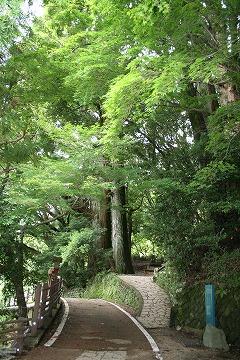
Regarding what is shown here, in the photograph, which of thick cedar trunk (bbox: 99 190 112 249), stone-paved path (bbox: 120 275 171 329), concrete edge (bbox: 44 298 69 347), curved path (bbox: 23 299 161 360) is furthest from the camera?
thick cedar trunk (bbox: 99 190 112 249)

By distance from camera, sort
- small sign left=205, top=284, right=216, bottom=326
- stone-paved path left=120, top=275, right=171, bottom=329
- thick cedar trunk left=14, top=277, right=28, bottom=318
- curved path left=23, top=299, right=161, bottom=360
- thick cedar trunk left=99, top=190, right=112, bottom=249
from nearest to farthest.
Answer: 1. curved path left=23, top=299, right=161, bottom=360
2. small sign left=205, top=284, right=216, bottom=326
3. thick cedar trunk left=14, top=277, right=28, bottom=318
4. stone-paved path left=120, top=275, right=171, bottom=329
5. thick cedar trunk left=99, top=190, right=112, bottom=249

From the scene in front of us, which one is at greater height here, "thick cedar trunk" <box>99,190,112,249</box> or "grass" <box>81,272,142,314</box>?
"thick cedar trunk" <box>99,190,112,249</box>

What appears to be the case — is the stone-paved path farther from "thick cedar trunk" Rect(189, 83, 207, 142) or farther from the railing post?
"thick cedar trunk" Rect(189, 83, 207, 142)

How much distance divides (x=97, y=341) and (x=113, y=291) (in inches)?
353

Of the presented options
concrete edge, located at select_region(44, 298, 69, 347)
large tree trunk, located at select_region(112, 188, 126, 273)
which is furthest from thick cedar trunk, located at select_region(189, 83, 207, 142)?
concrete edge, located at select_region(44, 298, 69, 347)

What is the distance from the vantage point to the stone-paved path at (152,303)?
11.9m

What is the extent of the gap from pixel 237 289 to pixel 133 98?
19.6 feet

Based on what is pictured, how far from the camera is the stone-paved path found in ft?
38.9

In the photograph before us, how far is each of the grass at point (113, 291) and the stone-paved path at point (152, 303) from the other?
0.29 meters

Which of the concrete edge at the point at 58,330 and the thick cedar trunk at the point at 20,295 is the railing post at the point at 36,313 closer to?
the concrete edge at the point at 58,330

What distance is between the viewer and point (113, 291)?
17.8 metres

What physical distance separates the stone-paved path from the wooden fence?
332 cm

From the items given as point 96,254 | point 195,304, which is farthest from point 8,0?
point 96,254

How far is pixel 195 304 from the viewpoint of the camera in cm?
1097
